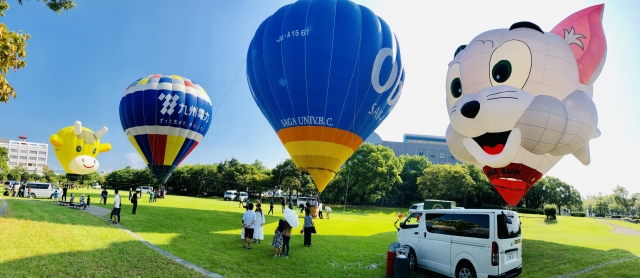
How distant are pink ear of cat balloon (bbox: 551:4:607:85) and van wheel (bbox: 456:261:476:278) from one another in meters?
9.03

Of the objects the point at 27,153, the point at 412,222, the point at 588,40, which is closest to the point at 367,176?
the point at 588,40

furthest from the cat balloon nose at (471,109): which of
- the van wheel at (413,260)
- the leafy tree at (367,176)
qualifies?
the leafy tree at (367,176)

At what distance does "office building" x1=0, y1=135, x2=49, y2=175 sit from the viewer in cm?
16738

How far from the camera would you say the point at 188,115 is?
28953 millimetres

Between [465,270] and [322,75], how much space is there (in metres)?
11.8

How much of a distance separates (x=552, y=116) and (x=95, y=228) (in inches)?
675

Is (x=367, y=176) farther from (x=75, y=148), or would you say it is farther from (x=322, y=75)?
(x=75, y=148)


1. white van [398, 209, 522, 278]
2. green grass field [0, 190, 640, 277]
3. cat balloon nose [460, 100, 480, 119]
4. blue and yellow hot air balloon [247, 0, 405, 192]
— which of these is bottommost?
green grass field [0, 190, 640, 277]

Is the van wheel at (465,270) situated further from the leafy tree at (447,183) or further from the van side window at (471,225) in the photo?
the leafy tree at (447,183)

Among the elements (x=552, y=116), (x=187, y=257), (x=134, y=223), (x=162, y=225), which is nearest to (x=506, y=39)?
(x=552, y=116)

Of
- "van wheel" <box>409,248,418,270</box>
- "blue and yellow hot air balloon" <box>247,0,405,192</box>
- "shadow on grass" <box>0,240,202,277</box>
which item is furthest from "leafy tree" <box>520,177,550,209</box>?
"shadow on grass" <box>0,240,202,277</box>

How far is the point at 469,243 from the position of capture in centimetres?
819

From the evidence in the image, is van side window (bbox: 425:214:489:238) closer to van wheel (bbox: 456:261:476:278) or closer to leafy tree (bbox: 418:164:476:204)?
van wheel (bbox: 456:261:476:278)

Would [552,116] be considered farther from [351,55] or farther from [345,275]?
[351,55]
